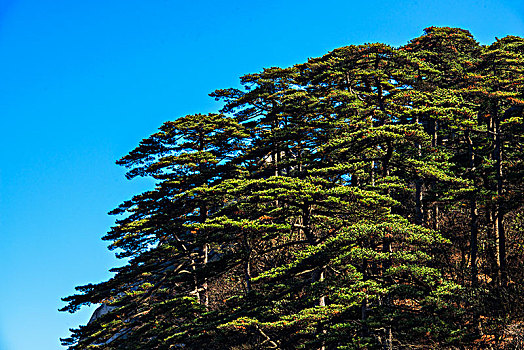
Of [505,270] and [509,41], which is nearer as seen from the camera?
[505,270]

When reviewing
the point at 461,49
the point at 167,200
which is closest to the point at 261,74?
the point at 167,200

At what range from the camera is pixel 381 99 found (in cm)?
2003

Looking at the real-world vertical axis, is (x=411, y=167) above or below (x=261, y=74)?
below

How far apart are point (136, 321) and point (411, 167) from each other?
13.8 meters

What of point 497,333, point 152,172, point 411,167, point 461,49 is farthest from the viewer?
point 461,49

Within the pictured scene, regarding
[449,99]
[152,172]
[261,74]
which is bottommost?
[152,172]

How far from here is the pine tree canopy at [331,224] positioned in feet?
45.2

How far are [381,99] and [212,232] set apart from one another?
9.74 metres

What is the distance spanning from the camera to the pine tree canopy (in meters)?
13.8

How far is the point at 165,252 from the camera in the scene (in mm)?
21094

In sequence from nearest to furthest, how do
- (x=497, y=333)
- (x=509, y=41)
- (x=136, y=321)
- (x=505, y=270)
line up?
1. (x=497, y=333)
2. (x=505, y=270)
3. (x=136, y=321)
4. (x=509, y=41)

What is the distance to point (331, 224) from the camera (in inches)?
650

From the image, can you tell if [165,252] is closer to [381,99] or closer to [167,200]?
[167,200]

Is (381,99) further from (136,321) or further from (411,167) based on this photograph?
(136,321)
